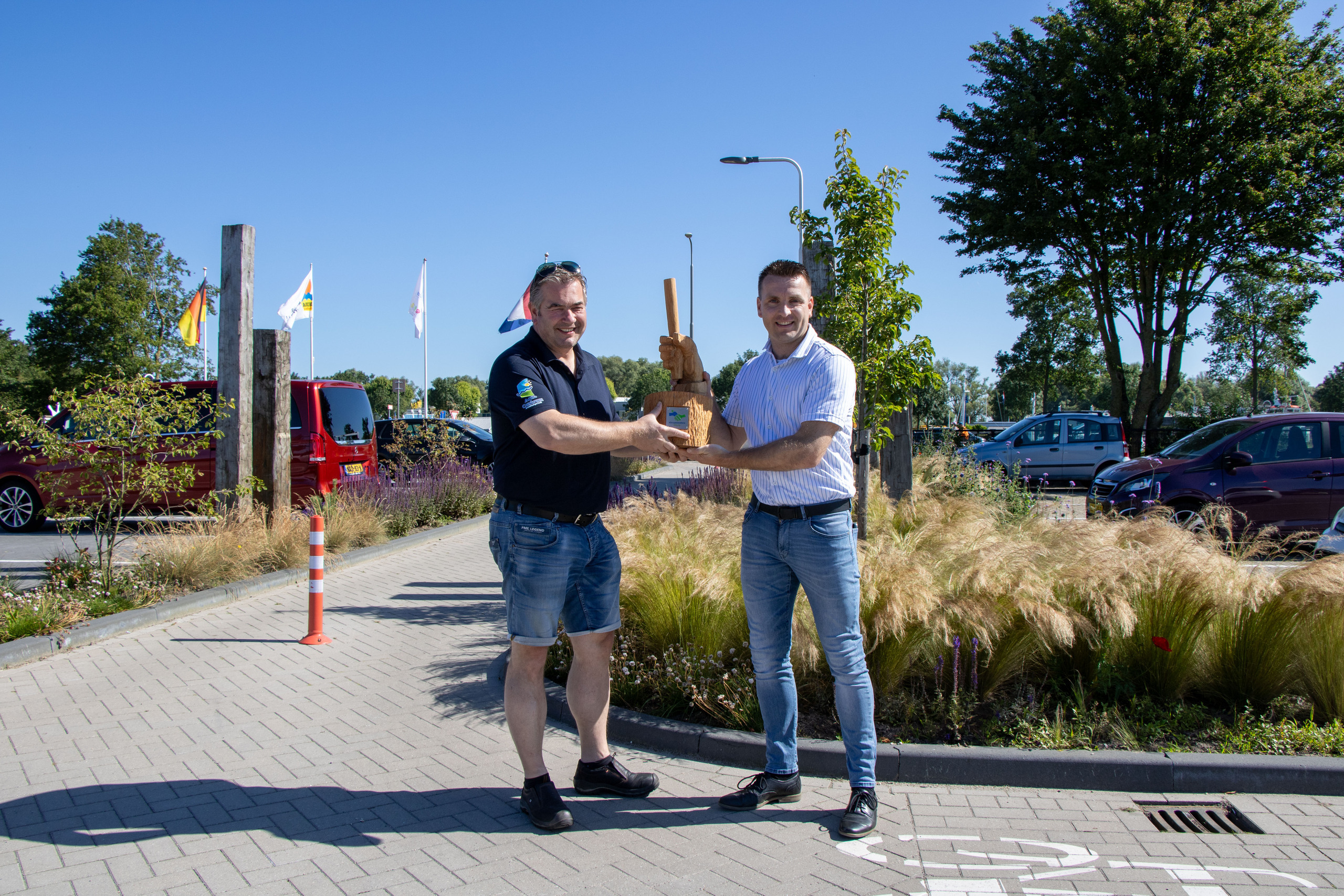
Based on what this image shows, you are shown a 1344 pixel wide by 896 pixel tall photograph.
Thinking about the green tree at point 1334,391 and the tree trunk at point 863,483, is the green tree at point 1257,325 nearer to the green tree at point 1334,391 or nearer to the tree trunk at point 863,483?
the green tree at point 1334,391

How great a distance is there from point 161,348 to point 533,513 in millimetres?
48935

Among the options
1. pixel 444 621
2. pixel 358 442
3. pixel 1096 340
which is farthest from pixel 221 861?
pixel 1096 340

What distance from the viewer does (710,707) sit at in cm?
424

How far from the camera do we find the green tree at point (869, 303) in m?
6.72

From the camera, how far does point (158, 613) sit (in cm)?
648

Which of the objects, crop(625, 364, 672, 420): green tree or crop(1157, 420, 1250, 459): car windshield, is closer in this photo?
crop(1157, 420, 1250, 459): car windshield

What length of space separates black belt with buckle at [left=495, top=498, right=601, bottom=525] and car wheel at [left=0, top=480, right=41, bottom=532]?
12.1m

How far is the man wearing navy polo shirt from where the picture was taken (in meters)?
3.13

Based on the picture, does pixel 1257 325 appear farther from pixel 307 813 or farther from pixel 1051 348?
pixel 307 813

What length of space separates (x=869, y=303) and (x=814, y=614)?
4108mm

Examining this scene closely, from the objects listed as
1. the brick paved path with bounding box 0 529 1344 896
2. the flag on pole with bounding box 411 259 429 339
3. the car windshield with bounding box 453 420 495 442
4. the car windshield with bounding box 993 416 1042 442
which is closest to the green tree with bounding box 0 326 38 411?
the flag on pole with bounding box 411 259 429 339

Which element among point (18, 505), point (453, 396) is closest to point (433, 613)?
point (18, 505)

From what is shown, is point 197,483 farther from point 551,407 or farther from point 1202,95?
point 1202,95

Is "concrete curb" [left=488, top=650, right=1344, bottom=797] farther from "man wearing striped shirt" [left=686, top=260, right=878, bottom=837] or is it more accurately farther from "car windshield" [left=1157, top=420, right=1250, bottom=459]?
"car windshield" [left=1157, top=420, right=1250, bottom=459]
